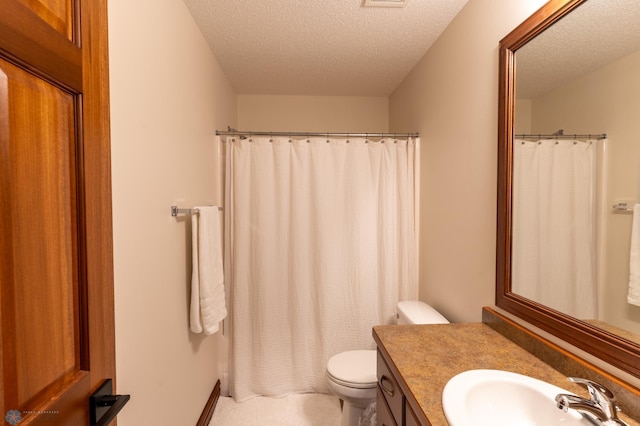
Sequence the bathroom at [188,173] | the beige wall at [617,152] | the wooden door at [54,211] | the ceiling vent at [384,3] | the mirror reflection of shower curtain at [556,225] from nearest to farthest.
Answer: the wooden door at [54,211]
the beige wall at [617,152]
the mirror reflection of shower curtain at [556,225]
the bathroom at [188,173]
the ceiling vent at [384,3]

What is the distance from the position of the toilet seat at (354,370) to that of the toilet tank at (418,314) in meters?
0.32

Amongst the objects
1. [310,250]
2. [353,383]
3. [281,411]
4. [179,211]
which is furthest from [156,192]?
[281,411]

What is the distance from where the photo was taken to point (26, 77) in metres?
0.52

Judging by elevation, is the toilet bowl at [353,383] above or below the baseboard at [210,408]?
above

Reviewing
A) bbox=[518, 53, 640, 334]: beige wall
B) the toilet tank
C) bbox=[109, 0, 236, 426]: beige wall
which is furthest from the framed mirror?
bbox=[109, 0, 236, 426]: beige wall

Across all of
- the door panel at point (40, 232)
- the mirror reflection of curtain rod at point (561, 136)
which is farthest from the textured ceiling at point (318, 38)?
the door panel at point (40, 232)

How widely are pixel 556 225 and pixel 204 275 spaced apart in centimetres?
154

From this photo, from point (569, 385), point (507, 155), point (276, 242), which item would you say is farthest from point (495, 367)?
point (276, 242)

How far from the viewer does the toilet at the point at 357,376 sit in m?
1.62

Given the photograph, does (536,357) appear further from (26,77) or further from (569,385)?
(26,77)

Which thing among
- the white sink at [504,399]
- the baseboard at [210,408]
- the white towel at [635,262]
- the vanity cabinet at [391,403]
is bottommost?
the baseboard at [210,408]

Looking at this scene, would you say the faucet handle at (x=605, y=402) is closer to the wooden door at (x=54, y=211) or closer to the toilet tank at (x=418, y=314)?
the toilet tank at (x=418, y=314)

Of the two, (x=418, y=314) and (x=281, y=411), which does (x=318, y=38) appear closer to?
(x=418, y=314)

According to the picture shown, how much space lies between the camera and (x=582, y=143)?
927 mm
